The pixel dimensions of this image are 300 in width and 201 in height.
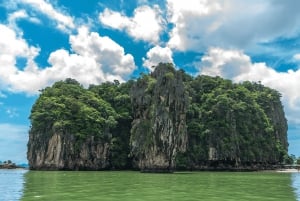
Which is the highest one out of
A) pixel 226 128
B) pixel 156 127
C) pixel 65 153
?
pixel 226 128

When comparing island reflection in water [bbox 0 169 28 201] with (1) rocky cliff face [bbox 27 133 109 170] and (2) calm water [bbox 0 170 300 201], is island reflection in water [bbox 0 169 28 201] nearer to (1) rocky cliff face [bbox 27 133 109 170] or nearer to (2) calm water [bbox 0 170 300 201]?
(2) calm water [bbox 0 170 300 201]

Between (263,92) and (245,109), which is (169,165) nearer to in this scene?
(245,109)

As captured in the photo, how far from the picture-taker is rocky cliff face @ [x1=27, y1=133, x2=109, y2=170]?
209 feet

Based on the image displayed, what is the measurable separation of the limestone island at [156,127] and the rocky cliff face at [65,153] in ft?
0.52

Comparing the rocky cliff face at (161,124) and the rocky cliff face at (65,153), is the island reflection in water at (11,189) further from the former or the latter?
the rocky cliff face at (65,153)

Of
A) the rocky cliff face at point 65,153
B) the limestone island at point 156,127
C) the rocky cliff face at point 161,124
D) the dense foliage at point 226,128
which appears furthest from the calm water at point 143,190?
the dense foliage at point 226,128

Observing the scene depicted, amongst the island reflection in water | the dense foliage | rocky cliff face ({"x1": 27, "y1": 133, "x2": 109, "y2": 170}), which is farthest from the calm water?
the dense foliage

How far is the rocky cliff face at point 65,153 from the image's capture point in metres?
63.8

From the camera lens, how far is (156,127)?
58.0m

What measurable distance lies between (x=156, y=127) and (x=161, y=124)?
0.84 metres

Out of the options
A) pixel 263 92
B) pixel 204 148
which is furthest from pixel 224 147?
pixel 263 92

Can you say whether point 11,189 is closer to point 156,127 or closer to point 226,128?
point 156,127

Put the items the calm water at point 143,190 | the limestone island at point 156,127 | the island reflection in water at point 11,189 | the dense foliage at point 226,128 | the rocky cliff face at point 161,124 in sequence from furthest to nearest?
the dense foliage at point 226,128 → the limestone island at point 156,127 → the rocky cliff face at point 161,124 → the calm water at point 143,190 → the island reflection in water at point 11,189

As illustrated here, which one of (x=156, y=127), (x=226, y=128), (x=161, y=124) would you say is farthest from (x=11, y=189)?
(x=226, y=128)
